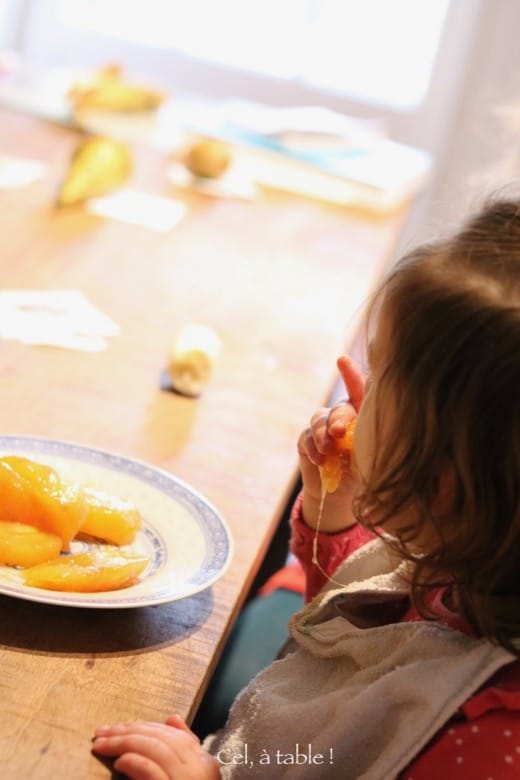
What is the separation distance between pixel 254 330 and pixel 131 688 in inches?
36.6

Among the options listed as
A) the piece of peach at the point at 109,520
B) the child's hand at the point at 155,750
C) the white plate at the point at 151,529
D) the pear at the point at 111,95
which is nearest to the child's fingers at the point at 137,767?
the child's hand at the point at 155,750

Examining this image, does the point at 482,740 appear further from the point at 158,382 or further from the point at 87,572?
the point at 158,382

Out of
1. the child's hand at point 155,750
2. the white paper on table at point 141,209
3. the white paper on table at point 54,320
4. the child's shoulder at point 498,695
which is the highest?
the child's shoulder at point 498,695

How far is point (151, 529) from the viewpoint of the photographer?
103cm

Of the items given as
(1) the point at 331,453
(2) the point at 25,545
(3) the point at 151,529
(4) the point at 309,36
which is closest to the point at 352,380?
(1) the point at 331,453

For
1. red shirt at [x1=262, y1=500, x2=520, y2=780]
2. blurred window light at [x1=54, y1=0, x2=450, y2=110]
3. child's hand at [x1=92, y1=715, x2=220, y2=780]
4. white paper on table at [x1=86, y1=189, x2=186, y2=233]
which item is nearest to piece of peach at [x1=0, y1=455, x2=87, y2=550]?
child's hand at [x1=92, y1=715, x2=220, y2=780]

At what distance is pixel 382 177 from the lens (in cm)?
272

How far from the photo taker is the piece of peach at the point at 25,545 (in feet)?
2.98

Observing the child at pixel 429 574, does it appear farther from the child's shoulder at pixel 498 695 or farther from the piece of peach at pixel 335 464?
the piece of peach at pixel 335 464

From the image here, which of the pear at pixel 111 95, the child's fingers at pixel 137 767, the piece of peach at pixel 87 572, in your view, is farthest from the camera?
the pear at pixel 111 95

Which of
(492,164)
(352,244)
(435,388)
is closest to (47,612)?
(435,388)

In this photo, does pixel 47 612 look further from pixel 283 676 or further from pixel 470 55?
pixel 470 55

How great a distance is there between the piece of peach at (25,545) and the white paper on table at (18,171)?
1258 mm

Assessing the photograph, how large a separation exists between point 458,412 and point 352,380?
0.30m
